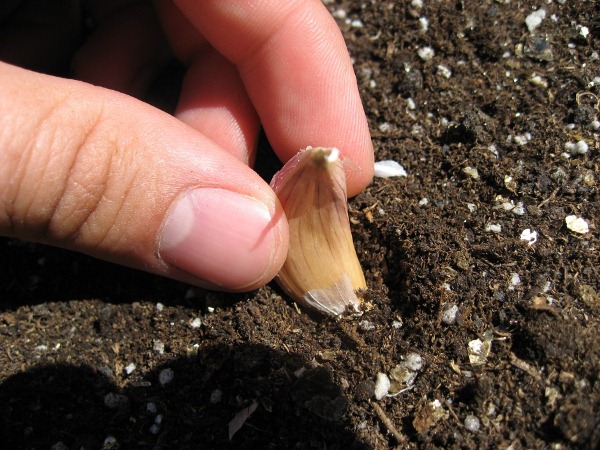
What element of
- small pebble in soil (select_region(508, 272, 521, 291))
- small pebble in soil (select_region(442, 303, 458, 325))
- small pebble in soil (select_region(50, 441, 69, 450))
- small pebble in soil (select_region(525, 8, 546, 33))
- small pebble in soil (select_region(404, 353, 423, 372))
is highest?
small pebble in soil (select_region(525, 8, 546, 33))

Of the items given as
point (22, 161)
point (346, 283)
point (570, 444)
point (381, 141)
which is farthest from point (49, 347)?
point (570, 444)

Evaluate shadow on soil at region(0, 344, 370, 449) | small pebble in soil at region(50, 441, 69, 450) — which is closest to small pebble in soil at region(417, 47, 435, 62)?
shadow on soil at region(0, 344, 370, 449)

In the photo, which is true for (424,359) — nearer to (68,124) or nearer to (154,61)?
(68,124)

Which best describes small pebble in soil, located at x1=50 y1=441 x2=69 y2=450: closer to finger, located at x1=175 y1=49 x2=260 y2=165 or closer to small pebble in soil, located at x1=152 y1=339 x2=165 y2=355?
small pebble in soil, located at x1=152 y1=339 x2=165 y2=355

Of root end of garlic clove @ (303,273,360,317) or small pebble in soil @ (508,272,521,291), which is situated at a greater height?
small pebble in soil @ (508,272,521,291)

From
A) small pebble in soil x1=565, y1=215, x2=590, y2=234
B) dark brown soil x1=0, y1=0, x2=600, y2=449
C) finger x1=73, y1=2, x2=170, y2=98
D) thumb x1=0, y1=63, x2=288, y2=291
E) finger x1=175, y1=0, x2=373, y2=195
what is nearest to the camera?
thumb x1=0, y1=63, x2=288, y2=291

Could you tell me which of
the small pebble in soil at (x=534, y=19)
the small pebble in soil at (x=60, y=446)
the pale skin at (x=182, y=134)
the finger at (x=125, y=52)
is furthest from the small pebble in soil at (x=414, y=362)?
the finger at (x=125, y=52)

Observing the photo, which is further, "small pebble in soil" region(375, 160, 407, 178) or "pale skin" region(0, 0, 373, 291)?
"small pebble in soil" region(375, 160, 407, 178)
